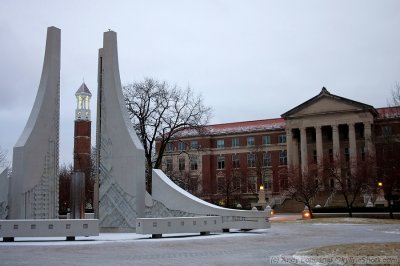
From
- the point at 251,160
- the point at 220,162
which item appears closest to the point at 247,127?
the point at 251,160

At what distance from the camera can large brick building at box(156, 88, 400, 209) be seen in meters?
72.9

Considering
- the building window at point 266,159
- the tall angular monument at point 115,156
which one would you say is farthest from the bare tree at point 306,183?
the tall angular monument at point 115,156

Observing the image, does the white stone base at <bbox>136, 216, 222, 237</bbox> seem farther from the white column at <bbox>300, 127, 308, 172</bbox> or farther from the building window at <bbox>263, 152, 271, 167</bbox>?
the building window at <bbox>263, 152, 271, 167</bbox>

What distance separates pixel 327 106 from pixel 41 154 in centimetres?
5864

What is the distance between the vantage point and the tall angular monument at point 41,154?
22.2 m

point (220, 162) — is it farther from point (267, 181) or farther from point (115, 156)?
point (115, 156)

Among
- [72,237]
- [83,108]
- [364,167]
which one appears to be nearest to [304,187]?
[364,167]

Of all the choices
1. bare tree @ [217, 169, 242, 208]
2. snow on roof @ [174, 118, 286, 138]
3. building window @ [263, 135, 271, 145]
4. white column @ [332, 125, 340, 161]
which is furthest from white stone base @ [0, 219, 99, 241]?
building window @ [263, 135, 271, 145]

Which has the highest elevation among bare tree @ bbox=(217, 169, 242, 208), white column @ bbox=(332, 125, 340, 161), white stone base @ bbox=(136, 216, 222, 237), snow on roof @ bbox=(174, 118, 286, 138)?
snow on roof @ bbox=(174, 118, 286, 138)

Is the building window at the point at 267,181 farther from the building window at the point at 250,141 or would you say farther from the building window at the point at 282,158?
the building window at the point at 250,141

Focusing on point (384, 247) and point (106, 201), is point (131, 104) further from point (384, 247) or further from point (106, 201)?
point (384, 247)

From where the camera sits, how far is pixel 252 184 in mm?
81562

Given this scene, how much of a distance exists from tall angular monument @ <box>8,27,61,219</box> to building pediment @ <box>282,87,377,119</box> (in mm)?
56470

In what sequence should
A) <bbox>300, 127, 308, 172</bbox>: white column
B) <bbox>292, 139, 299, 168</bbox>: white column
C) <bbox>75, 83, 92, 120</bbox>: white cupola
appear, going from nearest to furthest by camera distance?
<bbox>300, 127, 308, 172</bbox>: white column → <bbox>292, 139, 299, 168</bbox>: white column → <bbox>75, 83, 92, 120</bbox>: white cupola
